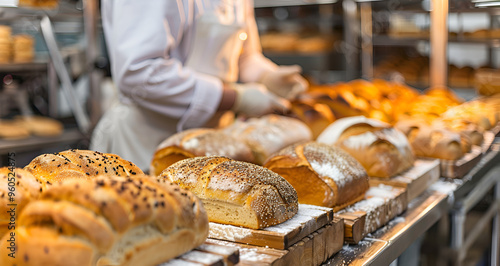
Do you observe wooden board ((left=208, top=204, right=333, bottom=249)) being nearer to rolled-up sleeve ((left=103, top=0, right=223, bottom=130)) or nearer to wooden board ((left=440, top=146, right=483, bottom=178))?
wooden board ((left=440, top=146, right=483, bottom=178))

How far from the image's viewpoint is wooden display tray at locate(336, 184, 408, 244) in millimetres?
1214

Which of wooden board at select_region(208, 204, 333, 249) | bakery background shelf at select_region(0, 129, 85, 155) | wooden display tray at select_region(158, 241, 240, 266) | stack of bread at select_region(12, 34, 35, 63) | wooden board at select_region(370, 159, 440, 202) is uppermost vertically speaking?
stack of bread at select_region(12, 34, 35, 63)

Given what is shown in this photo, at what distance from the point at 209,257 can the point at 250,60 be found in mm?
2043

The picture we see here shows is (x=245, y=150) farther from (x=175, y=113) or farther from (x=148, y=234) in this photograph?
(x=148, y=234)

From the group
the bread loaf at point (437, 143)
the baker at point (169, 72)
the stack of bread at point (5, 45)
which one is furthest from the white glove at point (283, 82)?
the stack of bread at point (5, 45)

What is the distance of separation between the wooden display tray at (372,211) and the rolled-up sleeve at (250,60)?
1.32 m

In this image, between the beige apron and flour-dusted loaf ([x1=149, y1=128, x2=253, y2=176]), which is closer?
flour-dusted loaf ([x1=149, y1=128, x2=253, y2=176])

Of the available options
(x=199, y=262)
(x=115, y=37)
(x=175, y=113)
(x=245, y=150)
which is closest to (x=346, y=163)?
(x=245, y=150)

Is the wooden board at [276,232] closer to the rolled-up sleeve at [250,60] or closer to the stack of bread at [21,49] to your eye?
the rolled-up sleeve at [250,60]

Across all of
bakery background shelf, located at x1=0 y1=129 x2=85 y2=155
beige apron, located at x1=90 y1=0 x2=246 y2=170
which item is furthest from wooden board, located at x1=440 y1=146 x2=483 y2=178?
bakery background shelf, located at x1=0 y1=129 x2=85 y2=155

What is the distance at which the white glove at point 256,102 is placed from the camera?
214cm

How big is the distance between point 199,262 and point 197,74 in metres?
1.37

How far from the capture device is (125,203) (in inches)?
30.5

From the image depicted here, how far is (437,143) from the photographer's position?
190 centimetres
